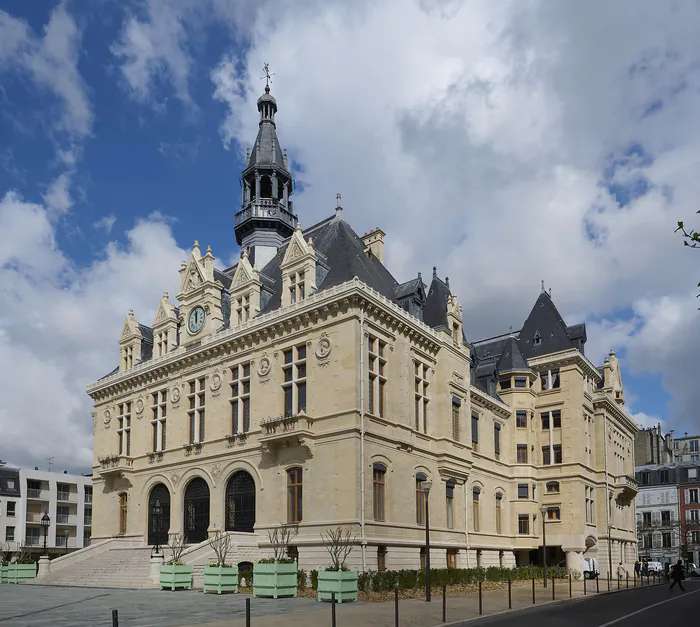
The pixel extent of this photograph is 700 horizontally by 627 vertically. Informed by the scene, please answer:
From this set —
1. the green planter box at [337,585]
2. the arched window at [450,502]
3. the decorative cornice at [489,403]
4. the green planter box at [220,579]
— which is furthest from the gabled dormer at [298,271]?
the green planter box at [337,585]

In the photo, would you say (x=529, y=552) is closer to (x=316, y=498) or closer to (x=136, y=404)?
(x=316, y=498)

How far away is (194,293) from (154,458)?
33.5ft

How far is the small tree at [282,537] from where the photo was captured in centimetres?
3298

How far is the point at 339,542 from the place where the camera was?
3095 cm

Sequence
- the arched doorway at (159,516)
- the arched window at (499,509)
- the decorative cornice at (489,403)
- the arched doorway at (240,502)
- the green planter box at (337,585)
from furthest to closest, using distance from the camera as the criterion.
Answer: the arched window at (499,509) < the decorative cornice at (489,403) < the arched doorway at (159,516) < the arched doorway at (240,502) < the green planter box at (337,585)

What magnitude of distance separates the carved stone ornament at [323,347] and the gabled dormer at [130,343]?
1811 cm

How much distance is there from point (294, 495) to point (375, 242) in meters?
17.3

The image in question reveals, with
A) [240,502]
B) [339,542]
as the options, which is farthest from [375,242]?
[339,542]

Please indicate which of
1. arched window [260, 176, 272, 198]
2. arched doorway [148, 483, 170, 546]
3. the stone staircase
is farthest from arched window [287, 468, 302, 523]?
arched window [260, 176, 272, 198]

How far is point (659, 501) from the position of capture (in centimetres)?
9412

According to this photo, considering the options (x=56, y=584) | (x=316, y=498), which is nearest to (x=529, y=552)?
(x=316, y=498)

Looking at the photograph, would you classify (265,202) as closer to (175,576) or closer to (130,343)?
(130,343)

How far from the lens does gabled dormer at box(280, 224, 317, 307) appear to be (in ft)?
123

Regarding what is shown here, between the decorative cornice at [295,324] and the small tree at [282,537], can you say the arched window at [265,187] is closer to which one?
the decorative cornice at [295,324]
